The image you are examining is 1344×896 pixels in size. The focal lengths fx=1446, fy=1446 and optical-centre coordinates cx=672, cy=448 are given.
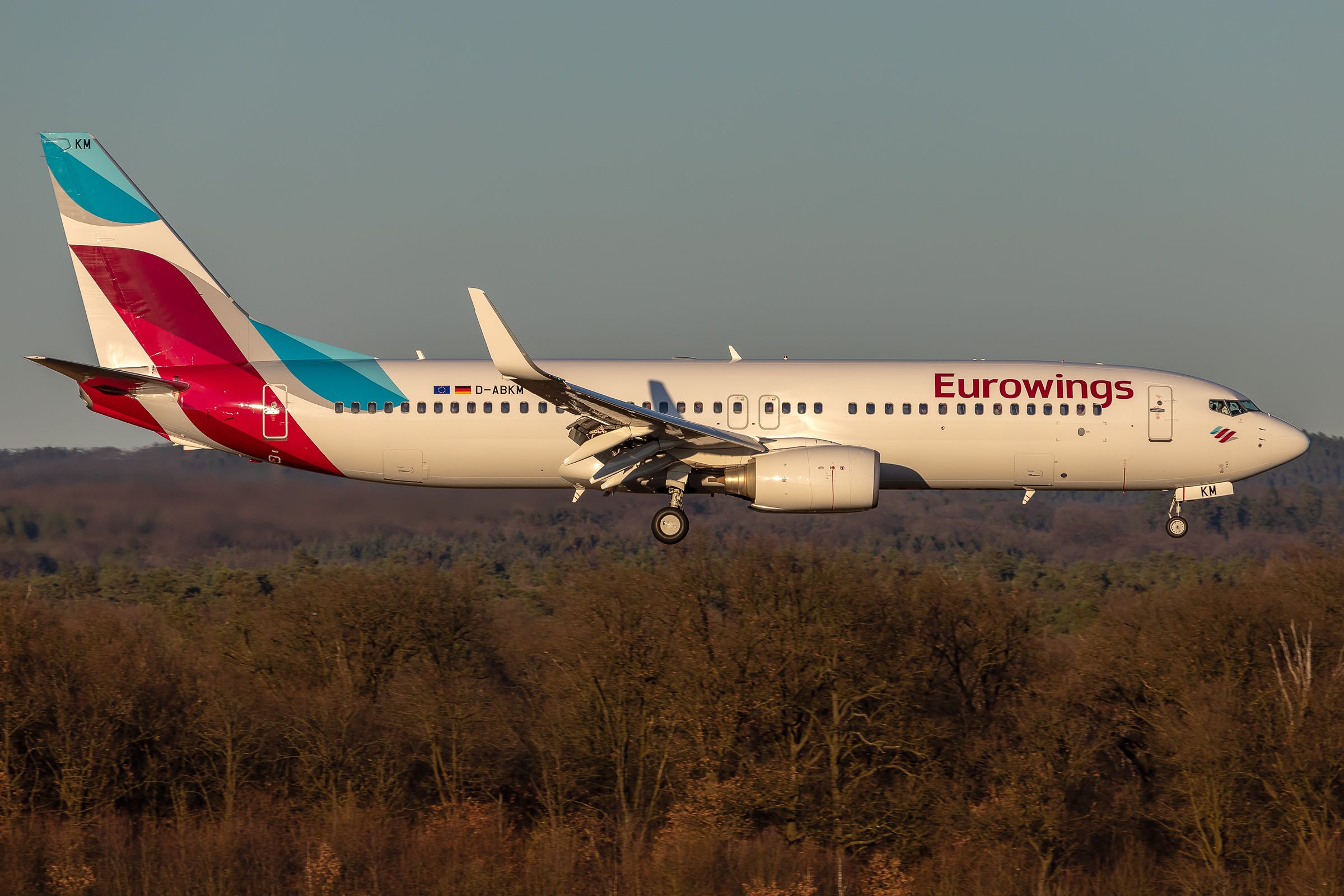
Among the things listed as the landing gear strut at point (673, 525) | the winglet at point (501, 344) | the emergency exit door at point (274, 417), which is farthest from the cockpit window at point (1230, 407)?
the emergency exit door at point (274, 417)

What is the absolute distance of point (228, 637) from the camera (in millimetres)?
54781

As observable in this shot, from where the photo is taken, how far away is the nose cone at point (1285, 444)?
3500cm

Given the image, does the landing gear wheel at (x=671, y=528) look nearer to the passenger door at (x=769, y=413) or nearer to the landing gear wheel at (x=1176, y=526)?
the passenger door at (x=769, y=413)

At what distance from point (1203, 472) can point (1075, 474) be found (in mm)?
3223

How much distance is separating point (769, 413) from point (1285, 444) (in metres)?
12.7

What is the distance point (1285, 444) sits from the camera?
3503cm

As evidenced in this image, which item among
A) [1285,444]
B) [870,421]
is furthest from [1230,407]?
[870,421]

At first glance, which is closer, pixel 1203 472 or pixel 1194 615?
pixel 1203 472

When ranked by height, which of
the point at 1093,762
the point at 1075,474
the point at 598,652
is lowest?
the point at 1093,762

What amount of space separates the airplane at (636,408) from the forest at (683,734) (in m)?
10.5

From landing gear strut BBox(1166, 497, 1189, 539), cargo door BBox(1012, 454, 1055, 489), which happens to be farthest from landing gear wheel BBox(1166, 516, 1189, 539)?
cargo door BBox(1012, 454, 1055, 489)

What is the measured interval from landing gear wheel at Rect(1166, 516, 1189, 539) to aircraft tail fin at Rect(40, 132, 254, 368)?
896 inches

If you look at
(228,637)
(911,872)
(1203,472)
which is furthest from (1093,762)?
(228,637)

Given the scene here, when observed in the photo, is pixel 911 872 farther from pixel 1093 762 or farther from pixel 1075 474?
pixel 1075 474
